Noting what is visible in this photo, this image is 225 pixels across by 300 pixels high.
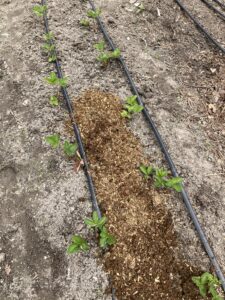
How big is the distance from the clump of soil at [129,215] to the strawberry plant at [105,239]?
0.28ft

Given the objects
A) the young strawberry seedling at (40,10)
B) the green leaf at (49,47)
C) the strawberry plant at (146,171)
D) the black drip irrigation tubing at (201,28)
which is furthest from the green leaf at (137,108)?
the young strawberry seedling at (40,10)

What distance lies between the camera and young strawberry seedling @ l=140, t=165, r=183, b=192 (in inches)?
149

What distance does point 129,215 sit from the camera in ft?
12.0

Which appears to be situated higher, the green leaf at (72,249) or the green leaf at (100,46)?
the green leaf at (100,46)

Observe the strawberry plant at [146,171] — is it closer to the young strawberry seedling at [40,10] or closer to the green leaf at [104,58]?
the green leaf at [104,58]

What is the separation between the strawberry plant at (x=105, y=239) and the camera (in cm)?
333

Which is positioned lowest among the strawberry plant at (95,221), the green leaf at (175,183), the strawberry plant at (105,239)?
the strawberry plant at (105,239)

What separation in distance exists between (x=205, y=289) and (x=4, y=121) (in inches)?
136

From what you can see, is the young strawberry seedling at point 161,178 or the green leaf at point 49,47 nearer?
the young strawberry seedling at point 161,178

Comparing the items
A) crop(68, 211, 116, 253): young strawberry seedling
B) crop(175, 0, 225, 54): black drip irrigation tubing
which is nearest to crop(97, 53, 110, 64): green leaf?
crop(175, 0, 225, 54): black drip irrigation tubing

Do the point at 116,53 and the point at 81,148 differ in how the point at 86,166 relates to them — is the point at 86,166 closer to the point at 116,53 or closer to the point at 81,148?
the point at 81,148

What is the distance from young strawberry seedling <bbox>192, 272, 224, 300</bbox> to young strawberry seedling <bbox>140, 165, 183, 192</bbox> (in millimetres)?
998

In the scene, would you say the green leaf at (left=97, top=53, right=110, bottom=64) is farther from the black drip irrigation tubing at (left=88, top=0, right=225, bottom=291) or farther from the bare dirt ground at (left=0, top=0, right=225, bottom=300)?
the black drip irrigation tubing at (left=88, top=0, right=225, bottom=291)

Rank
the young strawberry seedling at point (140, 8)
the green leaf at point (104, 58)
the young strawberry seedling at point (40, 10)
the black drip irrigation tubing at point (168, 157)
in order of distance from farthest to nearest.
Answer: the young strawberry seedling at point (140, 8) → the young strawberry seedling at point (40, 10) → the green leaf at point (104, 58) → the black drip irrigation tubing at point (168, 157)
